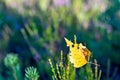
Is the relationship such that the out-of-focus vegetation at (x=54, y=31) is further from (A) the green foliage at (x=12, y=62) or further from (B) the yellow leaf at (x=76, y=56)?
(B) the yellow leaf at (x=76, y=56)

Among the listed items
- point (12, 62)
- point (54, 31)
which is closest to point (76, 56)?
point (12, 62)

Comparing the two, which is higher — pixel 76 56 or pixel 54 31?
pixel 54 31

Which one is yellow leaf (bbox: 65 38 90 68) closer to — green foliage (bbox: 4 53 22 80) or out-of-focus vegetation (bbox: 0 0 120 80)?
green foliage (bbox: 4 53 22 80)

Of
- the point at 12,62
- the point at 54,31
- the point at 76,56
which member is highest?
the point at 54,31

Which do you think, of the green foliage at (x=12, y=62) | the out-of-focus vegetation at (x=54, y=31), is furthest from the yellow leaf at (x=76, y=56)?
the out-of-focus vegetation at (x=54, y=31)

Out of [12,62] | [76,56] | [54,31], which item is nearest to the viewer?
[76,56]

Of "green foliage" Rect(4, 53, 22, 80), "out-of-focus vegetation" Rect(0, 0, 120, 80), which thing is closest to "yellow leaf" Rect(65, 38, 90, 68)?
"green foliage" Rect(4, 53, 22, 80)

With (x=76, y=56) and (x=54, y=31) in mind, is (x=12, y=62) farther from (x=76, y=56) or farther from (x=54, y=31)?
(x=54, y=31)

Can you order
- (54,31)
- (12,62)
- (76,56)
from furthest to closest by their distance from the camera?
(54,31), (12,62), (76,56)
